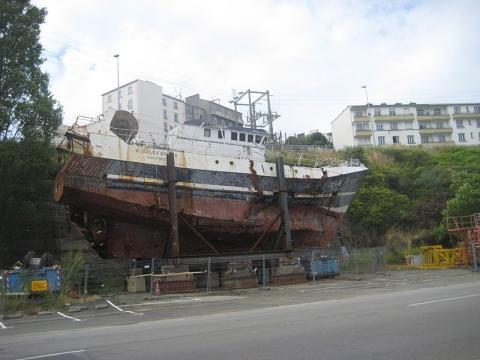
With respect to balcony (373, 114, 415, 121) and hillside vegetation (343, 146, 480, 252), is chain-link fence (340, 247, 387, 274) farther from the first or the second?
balcony (373, 114, 415, 121)

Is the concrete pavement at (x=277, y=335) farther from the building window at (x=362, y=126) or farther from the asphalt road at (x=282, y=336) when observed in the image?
the building window at (x=362, y=126)

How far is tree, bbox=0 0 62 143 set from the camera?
22312mm

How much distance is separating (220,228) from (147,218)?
3.68 metres

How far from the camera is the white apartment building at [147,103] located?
6750 centimetres

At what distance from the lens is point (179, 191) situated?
21.2 metres

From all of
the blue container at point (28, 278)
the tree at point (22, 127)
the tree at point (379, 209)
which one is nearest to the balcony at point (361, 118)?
the tree at point (379, 209)

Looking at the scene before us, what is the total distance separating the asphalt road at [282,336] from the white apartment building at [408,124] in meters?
63.1

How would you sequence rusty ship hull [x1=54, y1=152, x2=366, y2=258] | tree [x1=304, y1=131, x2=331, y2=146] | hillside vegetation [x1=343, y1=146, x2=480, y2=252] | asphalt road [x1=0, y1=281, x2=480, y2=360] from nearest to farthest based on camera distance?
asphalt road [x1=0, y1=281, x2=480, y2=360], rusty ship hull [x1=54, y1=152, x2=366, y2=258], hillside vegetation [x1=343, y1=146, x2=480, y2=252], tree [x1=304, y1=131, x2=331, y2=146]

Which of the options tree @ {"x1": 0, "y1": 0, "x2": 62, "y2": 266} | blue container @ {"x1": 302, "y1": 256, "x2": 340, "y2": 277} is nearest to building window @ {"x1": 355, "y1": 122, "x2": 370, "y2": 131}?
blue container @ {"x1": 302, "y1": 256, "x2": 340, "y2": 277}

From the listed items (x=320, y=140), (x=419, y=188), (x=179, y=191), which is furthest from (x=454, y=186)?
(x=320, y=140)


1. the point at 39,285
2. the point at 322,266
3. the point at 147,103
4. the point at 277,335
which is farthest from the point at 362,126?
the point at 277,335

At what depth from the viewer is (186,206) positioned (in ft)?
69.8

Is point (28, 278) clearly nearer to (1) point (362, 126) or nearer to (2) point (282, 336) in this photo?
(2) point (282, 336)

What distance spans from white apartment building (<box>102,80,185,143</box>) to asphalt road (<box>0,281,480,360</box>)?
5710 centimetres
